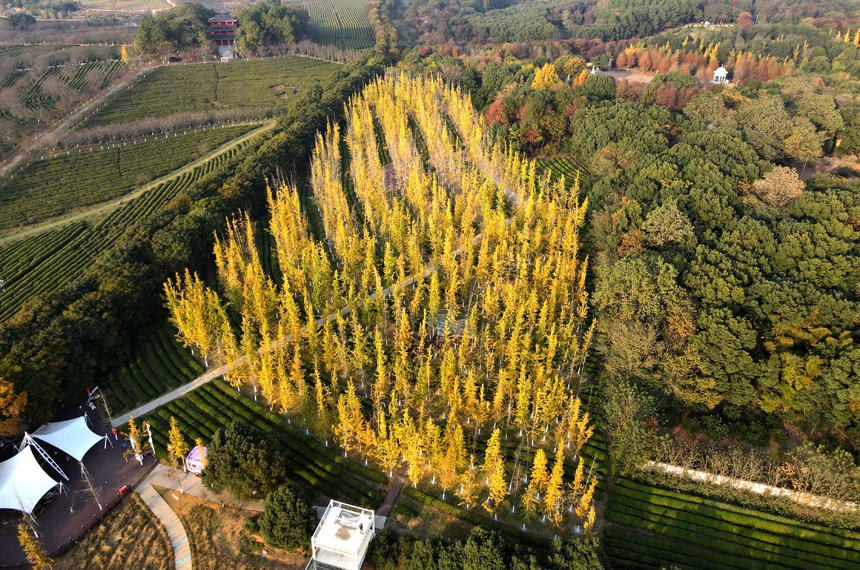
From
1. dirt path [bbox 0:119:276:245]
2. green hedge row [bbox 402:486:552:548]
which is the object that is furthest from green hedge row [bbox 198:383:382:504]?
dirt path [bbox 0:119:276:245]

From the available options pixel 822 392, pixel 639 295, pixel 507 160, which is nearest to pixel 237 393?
pixel 639 295

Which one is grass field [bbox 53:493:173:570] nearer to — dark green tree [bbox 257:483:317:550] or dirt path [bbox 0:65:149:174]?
dark green tree [bbox 257:483:317:550]

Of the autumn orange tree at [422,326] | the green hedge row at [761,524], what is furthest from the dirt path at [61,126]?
the green hedge row at [761,524]

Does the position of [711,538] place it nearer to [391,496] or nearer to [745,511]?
[745,511]

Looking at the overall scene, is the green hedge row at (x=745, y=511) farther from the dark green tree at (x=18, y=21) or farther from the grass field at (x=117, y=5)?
the grass field at (x=117, y=5)

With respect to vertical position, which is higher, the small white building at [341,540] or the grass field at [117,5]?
the grass field at [117,5]

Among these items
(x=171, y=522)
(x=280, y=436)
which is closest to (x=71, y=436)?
(x=171, y=522)
